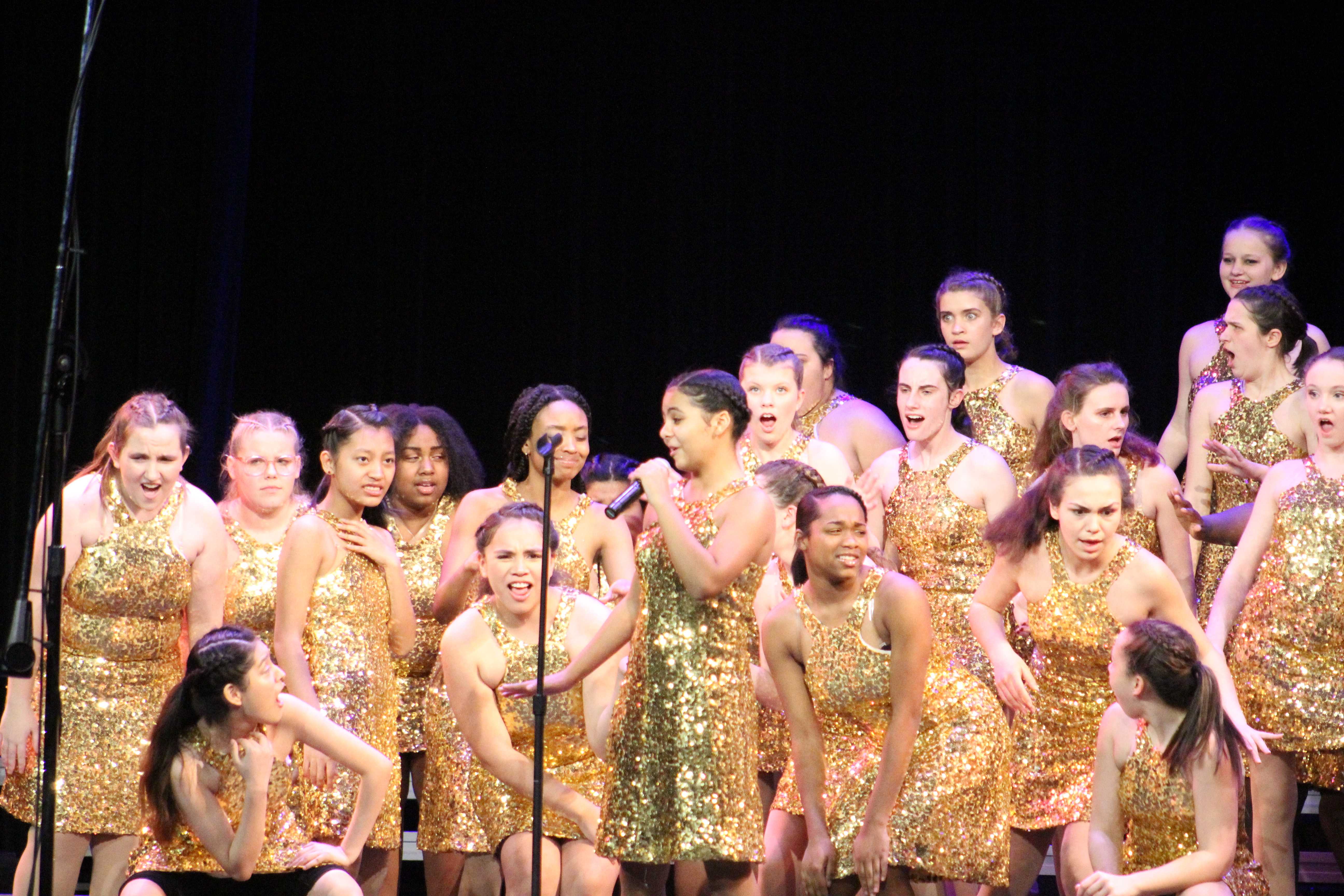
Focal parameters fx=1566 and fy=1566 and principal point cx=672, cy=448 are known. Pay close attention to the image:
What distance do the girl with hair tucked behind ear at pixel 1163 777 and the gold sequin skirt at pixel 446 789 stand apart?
1.49 m

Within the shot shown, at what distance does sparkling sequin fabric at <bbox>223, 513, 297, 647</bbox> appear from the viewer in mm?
4160

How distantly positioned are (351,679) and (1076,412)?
6.68 ft

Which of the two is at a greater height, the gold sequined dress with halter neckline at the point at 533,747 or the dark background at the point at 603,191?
the dark background at the point at 603,191

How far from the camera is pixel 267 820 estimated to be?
3.51 metres

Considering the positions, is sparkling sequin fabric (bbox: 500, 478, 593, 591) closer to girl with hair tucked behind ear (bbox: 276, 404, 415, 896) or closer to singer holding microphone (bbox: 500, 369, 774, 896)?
girl with hair tucked behind ear (bbox: 276, 404, 415, 896)

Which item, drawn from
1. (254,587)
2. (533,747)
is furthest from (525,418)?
(533,747)

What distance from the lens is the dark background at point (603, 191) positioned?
18.3 feet

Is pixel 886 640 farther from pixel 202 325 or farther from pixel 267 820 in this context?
pixel 202 325

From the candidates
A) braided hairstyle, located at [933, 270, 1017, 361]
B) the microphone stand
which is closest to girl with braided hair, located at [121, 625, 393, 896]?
the microphone stand

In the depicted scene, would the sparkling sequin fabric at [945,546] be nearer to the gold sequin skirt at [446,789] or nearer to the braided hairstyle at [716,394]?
the braided hairstyle at [716,394]

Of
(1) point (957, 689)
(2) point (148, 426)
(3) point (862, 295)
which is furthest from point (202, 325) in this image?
(1) point (957, 689)

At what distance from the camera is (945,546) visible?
13.9 feet

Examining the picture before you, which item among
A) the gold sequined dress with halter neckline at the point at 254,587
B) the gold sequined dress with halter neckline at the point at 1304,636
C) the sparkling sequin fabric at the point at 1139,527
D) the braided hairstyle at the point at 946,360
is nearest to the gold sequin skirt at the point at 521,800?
the gold sequined dress with halter neckline at the point at 254,587

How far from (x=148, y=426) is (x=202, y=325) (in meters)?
1.84
